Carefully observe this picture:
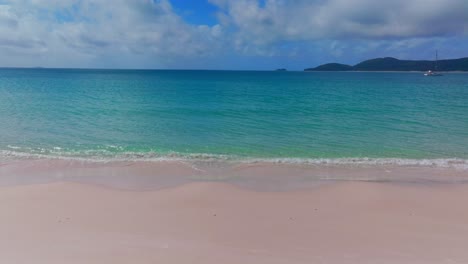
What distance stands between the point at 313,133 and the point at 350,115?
7.68 m

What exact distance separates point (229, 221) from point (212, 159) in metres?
6.08

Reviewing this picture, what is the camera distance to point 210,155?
14.0 m

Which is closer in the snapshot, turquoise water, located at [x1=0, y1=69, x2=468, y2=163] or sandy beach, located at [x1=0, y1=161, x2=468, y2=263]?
sandy beach, located at [x1=0, y1=161, x2=468, y2=263]

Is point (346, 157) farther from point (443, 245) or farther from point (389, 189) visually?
point (443, 245)

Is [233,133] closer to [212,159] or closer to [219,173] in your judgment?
[212,159]

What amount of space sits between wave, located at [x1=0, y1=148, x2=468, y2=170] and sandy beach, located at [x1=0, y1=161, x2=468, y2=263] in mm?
2176

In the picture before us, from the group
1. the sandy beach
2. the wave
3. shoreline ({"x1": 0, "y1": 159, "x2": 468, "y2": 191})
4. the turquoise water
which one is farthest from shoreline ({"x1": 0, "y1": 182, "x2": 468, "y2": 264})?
the turquoise water

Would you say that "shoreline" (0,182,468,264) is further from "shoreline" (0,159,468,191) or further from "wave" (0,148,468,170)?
"wave" (0,148,468,170)

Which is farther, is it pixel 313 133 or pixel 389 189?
pixel 313 133

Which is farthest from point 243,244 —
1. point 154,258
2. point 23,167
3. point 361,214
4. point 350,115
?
point 350,115

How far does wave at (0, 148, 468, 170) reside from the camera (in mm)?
12945

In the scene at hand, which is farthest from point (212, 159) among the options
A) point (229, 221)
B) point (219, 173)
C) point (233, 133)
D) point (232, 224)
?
point (232, 224)

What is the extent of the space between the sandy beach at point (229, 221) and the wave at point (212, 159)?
2176 millimetres

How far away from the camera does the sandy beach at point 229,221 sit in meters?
6.16
